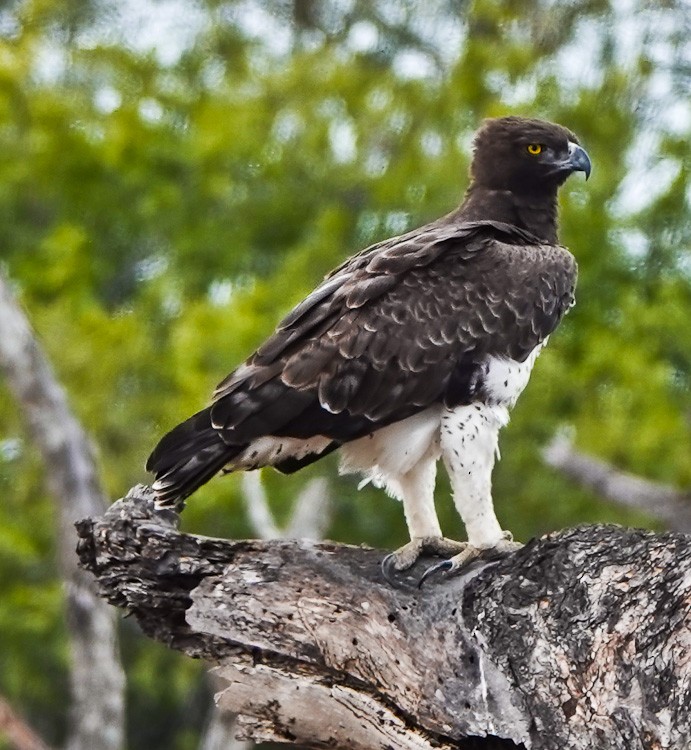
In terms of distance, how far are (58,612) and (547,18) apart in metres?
8.34

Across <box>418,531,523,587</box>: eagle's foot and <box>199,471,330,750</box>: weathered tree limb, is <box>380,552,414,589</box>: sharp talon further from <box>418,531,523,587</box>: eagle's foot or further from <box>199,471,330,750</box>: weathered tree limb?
<box>199,471,330,750</box>: weathered tree limb

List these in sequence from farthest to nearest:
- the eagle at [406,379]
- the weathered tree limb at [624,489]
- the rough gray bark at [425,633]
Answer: the weathered tree limb at [624,489], the eagle at [406,379], the rough gray bark at [425,633]

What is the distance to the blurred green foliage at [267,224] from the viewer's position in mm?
12727

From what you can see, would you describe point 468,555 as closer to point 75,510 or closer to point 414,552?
point 414,552

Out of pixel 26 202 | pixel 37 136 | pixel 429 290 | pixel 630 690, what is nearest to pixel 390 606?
pixel 630 690

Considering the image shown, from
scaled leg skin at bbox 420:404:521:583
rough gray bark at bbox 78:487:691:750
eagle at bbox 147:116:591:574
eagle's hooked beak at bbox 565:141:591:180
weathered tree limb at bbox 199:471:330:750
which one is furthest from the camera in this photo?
weathered tree limb at bbox 199:471:330:750

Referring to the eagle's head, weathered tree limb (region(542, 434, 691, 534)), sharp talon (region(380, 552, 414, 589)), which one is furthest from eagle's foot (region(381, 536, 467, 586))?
weathered tree limb (region(542, 434, 691, 534))

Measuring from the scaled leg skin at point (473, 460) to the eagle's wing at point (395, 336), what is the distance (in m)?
0.10

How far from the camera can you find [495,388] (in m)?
6.12

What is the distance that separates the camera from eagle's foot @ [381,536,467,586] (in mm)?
5559

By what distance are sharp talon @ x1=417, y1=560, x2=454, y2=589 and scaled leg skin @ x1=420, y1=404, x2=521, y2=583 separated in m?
0.39

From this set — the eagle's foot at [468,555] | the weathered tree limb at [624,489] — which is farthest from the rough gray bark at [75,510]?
the eagle's foot at [468,555]

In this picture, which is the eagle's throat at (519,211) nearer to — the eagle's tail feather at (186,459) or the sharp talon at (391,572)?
the eagle's tail feather at (186,459)

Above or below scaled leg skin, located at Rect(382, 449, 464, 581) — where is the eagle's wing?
above
